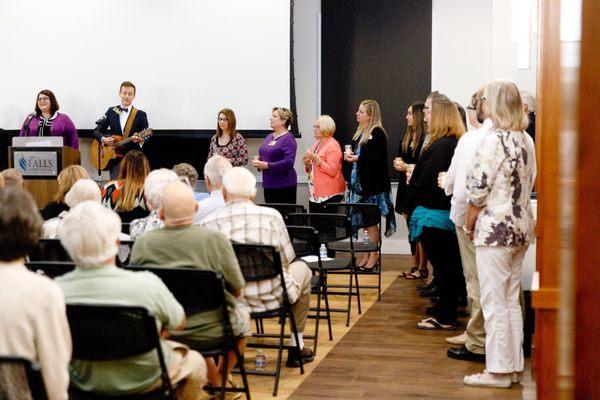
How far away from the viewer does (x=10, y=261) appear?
225cm

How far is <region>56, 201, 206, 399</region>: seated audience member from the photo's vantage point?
2604mm

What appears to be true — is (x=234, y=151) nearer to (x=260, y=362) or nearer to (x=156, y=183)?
(x=260, y=362)

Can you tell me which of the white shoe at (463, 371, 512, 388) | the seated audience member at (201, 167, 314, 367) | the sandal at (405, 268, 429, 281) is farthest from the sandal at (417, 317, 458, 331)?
the sandal at (405, 268, 429, 281)

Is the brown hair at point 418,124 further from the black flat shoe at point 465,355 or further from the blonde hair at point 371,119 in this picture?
the black flat shoe at point 465,355

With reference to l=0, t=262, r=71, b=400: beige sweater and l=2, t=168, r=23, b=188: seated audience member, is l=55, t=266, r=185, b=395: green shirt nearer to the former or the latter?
l=0, t=262, r=71, b=400: beige sweater

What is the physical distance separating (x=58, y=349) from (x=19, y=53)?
8.47m

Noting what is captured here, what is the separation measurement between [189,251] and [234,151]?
5.09 m

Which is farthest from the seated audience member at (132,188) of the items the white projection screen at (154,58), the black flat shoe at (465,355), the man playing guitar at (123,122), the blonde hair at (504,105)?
the white projection screen at (154,58)

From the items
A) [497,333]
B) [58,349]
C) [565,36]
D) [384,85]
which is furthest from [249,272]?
[384,85]

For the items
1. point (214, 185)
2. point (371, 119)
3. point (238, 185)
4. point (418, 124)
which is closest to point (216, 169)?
point (214, 185)

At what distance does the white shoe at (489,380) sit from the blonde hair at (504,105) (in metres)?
1.29

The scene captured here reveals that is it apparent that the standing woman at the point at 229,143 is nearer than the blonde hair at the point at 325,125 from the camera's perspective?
No

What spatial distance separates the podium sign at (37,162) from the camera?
8125mm

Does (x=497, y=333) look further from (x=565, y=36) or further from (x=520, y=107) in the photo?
(x=565, y=36)
